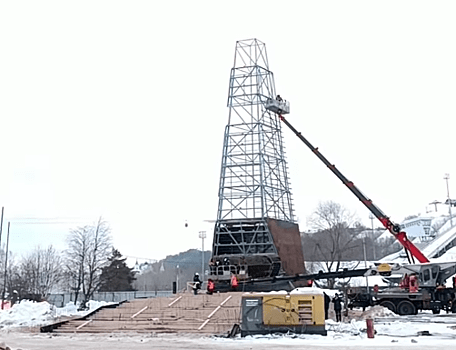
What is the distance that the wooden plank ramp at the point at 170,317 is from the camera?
958 inches

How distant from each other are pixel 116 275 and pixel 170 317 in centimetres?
4376

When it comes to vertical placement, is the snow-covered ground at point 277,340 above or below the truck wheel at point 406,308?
below

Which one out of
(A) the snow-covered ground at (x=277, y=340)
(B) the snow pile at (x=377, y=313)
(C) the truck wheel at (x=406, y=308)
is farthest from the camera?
(C) the truck wheel at (x=406, y=308)

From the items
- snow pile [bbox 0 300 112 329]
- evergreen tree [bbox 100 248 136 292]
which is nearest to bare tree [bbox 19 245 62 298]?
evergreen tree [bbox 100 248 136 292]

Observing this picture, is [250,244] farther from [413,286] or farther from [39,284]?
[39,284]

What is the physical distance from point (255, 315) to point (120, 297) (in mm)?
37222

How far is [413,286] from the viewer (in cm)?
2858

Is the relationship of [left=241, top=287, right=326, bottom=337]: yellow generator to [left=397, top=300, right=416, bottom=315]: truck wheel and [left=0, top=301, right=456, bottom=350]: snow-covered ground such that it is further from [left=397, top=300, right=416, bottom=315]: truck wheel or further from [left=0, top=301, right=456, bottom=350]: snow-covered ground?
[left=397, top=300, right=416, bottom=315]: truck wheel

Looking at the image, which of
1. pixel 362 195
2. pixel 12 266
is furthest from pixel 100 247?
pixel 362 195

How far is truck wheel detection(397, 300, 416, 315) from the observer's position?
32.4m

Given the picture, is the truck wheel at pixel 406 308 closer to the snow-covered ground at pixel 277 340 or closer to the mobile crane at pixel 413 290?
the mobile crane at pixel 413 290

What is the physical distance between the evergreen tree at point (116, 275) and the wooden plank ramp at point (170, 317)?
128ft

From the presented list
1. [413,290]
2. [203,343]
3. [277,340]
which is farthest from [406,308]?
[203,343]

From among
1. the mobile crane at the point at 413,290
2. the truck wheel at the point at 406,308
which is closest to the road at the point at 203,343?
the mobile crane at the point at 413,290
